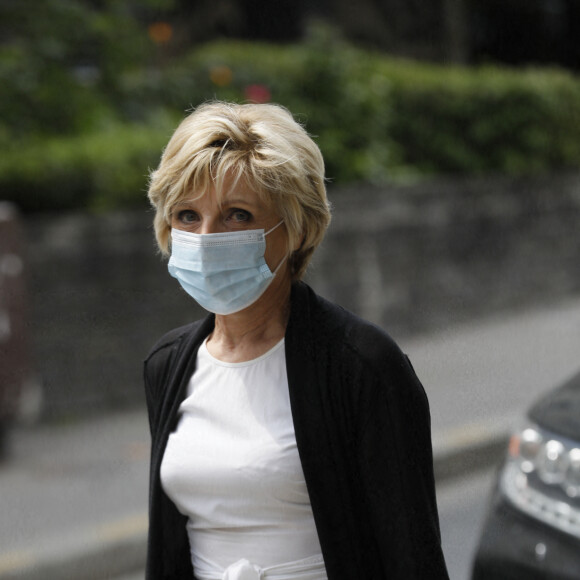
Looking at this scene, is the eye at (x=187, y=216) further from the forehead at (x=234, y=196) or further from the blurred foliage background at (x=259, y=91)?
the blurred foliage background at (x=259, y=91)

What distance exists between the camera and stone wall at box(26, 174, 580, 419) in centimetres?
671

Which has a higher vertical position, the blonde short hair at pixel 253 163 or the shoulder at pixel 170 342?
the blonde short hair at pixel 253 163

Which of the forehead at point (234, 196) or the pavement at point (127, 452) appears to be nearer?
the forehead at point (234, 196)

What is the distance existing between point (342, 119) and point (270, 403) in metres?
7.45

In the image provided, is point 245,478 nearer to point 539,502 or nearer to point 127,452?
point 539,502

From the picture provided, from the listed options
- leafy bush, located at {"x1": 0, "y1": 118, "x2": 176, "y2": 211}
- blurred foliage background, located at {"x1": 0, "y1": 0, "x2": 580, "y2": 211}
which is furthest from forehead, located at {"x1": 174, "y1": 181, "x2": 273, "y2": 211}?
leafy bush, located at {"x1": 0, "y1": 118, "x2": 176, "y2": 211}

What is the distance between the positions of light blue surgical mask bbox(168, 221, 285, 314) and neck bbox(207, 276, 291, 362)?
0.03 m

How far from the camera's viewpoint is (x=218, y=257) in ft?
6.86

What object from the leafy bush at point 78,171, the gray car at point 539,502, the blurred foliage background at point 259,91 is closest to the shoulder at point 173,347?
the gray car at point 539,502

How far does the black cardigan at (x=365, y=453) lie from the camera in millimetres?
1867

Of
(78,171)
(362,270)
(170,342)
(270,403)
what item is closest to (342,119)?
(362,270)

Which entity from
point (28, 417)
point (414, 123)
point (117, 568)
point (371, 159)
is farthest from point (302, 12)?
point (117, 568)

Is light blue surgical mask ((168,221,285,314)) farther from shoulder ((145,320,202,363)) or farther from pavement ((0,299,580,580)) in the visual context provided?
pavement ((0,299,580,580))

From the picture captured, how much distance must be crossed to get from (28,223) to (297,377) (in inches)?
198
